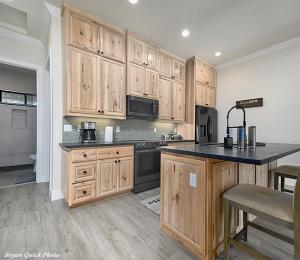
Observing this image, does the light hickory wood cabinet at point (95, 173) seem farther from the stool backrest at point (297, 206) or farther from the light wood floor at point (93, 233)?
the stool backrest at point (297, 206)

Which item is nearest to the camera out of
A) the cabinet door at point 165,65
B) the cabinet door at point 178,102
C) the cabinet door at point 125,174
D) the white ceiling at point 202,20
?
the white ceiling at point 202,20

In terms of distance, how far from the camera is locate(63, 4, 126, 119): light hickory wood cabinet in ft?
8.19

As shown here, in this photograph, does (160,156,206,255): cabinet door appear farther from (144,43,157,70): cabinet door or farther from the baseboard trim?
(144,43,157,70): cabinet door

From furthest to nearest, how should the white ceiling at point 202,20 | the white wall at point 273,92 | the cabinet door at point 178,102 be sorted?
1. the cabinet door at point 178,102
2. the white wall at point 273,92
3. the white ceiling at point 202,20

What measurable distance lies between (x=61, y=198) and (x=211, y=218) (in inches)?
91.6

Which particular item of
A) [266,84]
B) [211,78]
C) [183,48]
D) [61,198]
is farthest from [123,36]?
[266,84]

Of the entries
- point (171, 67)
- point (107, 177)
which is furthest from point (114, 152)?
point (171, 67)

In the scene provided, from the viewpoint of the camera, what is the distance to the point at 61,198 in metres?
2.61

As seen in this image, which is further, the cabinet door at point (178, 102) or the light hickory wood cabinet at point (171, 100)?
the cabinet door at point (178, 102)

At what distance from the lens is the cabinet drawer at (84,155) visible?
2.23m

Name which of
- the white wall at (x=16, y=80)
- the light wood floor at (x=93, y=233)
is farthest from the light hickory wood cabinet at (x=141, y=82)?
the white wall at (x=16, y=80)

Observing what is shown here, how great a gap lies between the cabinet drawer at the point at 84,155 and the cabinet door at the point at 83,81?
2.21 ft

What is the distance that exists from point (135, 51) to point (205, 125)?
250 centimetres

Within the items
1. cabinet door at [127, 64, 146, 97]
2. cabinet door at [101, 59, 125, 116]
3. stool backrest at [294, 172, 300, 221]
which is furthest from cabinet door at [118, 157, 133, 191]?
stool backrest at [294, 172, 300, 221]
